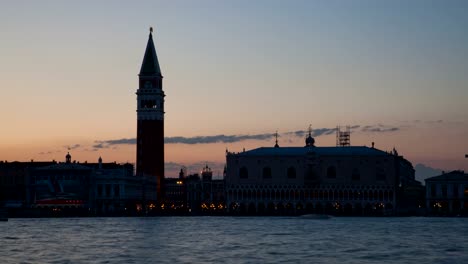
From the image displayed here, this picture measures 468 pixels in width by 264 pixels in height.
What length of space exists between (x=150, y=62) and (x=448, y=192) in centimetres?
6384

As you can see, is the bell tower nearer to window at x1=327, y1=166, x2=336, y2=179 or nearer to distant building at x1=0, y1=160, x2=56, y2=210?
distant building at x1=0, y1=160, x2=56, y2=210

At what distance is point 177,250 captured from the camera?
249 feet

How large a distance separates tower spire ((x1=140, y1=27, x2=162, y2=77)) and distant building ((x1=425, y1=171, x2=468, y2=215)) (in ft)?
191

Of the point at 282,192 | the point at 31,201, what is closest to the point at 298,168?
the point at 282,192

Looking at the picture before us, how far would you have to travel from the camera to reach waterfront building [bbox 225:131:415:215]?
594 feet

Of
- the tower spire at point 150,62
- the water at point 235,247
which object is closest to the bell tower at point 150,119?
the tower spire at point 150,62

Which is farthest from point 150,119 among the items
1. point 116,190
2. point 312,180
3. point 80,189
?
point 312,180

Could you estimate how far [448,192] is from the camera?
18725 centimetres

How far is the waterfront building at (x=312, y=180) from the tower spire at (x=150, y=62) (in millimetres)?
23125

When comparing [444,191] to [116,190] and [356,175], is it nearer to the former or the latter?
[356,175]

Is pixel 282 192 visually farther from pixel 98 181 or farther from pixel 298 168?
pixel 98 181

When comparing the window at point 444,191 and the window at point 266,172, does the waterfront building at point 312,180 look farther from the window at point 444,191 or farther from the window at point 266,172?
the window at point 444,191

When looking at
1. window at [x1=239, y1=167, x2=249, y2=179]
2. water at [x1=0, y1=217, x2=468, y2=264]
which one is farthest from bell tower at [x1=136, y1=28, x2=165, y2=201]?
water at [x1=0, y1=217, x2=468, y2=264]

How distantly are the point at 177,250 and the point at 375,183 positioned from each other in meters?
110
